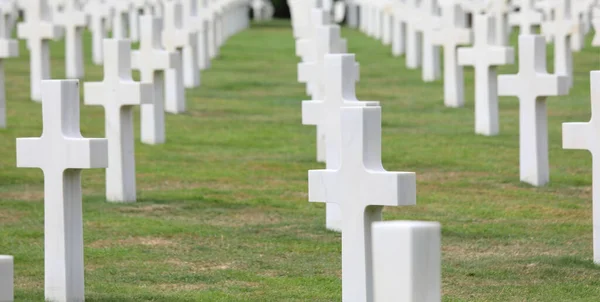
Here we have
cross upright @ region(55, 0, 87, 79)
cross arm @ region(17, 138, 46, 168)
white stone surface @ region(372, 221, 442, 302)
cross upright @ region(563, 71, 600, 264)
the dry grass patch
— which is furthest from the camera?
cross upright @ region(55, 0, 87, 79)

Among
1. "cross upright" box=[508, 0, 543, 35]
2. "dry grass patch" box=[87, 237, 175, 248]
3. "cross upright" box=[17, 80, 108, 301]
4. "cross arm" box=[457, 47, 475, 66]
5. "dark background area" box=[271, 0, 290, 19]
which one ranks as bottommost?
"dry grass patch" box=[87, 237, 175, 248]

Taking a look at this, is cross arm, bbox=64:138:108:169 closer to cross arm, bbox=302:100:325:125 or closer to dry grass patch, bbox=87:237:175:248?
dry grass patch, bbox=87:237:175:248

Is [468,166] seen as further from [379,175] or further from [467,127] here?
[379,175]

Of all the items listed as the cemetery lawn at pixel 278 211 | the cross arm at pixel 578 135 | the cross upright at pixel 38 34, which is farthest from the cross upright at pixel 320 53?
the cross upright at pixel 38 34

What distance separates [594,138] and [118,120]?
4049 millimetres

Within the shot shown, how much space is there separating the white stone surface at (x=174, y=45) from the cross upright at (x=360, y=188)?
10.2m

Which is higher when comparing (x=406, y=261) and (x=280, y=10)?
(x=280, y=10)

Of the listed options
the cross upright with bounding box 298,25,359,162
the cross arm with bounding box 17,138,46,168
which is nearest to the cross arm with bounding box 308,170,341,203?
the cross arm with bounding box 17,138,46,168

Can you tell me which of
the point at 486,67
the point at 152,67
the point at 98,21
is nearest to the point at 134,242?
A: the point at 152,67

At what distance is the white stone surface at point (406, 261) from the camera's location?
4047mm

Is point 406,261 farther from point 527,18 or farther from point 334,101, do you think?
point 527,18

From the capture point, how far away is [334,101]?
8.95 metres

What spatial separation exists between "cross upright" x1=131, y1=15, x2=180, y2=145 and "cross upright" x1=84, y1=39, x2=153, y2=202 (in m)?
3.37

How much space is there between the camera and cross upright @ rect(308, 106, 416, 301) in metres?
6.29
